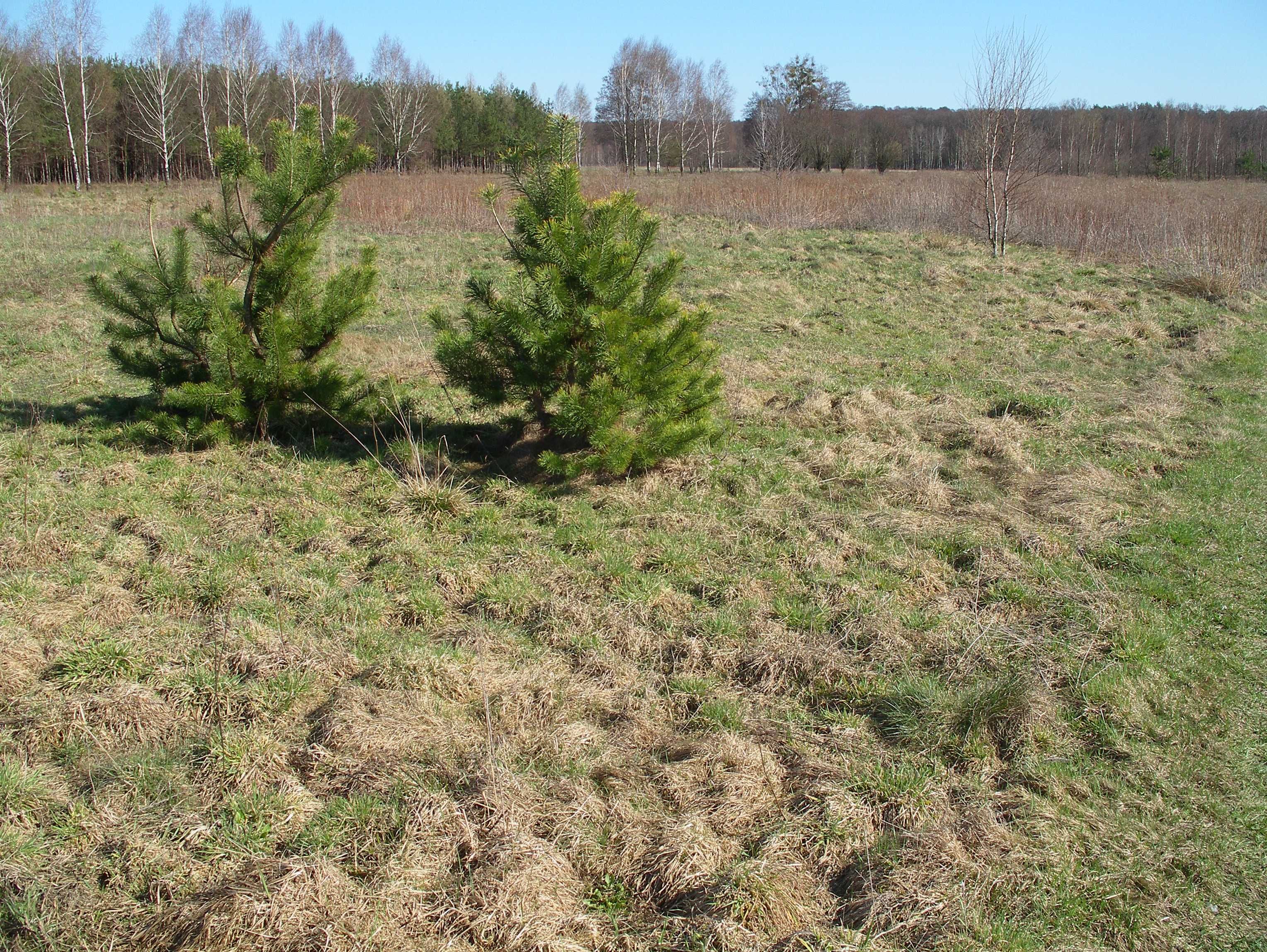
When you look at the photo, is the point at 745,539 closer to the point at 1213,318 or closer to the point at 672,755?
the point at 672,755

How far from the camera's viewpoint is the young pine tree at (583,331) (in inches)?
206

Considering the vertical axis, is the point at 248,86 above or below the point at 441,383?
above

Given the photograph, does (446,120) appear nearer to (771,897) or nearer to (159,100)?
(159,100)

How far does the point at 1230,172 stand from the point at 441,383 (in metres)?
45.5

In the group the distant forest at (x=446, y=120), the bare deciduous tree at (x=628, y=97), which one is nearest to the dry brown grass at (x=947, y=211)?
the distant forest at (x=446, y=120)

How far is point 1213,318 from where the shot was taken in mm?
11469

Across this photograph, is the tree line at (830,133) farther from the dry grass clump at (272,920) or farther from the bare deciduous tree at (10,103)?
the dry grass clump at (272,920)

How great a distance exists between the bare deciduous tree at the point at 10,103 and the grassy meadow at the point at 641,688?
29.9 meters

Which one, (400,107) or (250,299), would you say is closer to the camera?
(250,299)

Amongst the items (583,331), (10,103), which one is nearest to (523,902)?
(583,331)

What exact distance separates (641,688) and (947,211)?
766 inches

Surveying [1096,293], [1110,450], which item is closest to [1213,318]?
[1096,293]

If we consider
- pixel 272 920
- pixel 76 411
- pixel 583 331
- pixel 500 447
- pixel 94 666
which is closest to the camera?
pixel 272 920

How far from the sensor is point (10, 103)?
2967 cm
